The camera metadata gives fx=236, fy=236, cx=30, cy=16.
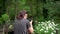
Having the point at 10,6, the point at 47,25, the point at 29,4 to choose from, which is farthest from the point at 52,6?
the point at 47,25

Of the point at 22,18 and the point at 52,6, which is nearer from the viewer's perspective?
the point at 22,18

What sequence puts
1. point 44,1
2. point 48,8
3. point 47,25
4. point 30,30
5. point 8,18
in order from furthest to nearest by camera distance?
point 48,8 → point 44,1 → point 8,18 → point 47,25 → point 30,30

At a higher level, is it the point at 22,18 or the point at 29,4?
the point at 22,18

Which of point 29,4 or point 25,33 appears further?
point 29,4

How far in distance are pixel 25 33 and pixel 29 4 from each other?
256 inches

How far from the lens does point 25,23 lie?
205 inches

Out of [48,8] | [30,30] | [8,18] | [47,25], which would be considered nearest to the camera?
[30,30]

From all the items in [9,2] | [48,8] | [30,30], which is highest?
[30,30]

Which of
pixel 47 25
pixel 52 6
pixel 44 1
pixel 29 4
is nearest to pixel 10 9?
pixel 29 4

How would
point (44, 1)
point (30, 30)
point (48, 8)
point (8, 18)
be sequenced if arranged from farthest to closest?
point (48, 8) → point (44, 1) → point (8, 18) → point (30, 30)

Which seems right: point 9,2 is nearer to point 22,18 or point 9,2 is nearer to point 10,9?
point 10,9

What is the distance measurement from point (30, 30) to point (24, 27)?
0.49 ft

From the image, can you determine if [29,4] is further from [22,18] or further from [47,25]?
[22,18]

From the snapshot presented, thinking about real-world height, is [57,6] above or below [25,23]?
below
